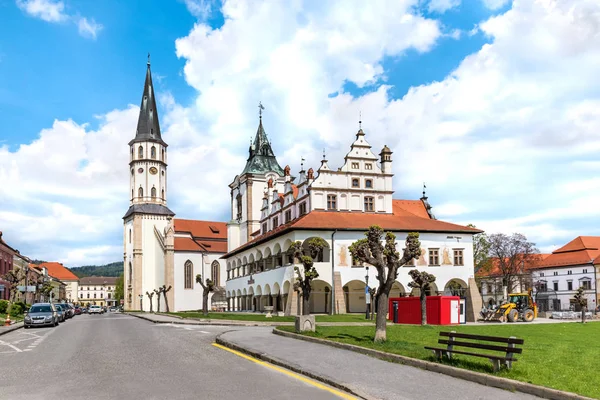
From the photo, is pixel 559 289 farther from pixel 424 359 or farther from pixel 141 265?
pixel 424 359

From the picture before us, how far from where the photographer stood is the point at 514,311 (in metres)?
41.0

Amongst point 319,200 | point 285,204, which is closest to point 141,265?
point 285,204

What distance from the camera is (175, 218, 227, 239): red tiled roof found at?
10200 cm

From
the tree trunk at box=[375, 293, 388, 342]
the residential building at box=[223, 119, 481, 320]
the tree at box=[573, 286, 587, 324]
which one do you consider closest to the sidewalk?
the tree trunk at box=[375, 293, 388, 342]

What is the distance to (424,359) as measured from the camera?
14320 mm

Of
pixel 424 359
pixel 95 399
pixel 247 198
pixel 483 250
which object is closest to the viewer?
pixel 95 399

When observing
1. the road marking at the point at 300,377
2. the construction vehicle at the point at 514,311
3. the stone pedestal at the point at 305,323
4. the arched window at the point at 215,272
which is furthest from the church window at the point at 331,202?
the arched window at the point at 215,272

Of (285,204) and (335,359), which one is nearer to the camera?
(335,359)

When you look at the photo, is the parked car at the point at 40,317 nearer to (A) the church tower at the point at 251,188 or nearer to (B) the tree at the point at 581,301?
(B) the tree at the point at 581,301

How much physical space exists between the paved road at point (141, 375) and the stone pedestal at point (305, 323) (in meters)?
4.49

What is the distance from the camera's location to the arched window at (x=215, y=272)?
97.8 meters

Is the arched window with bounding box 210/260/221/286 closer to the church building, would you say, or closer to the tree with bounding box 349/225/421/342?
the church building

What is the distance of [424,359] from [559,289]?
83.9 metres

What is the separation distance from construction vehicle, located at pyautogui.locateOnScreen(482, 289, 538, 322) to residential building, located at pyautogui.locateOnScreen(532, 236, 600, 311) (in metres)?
45.5
